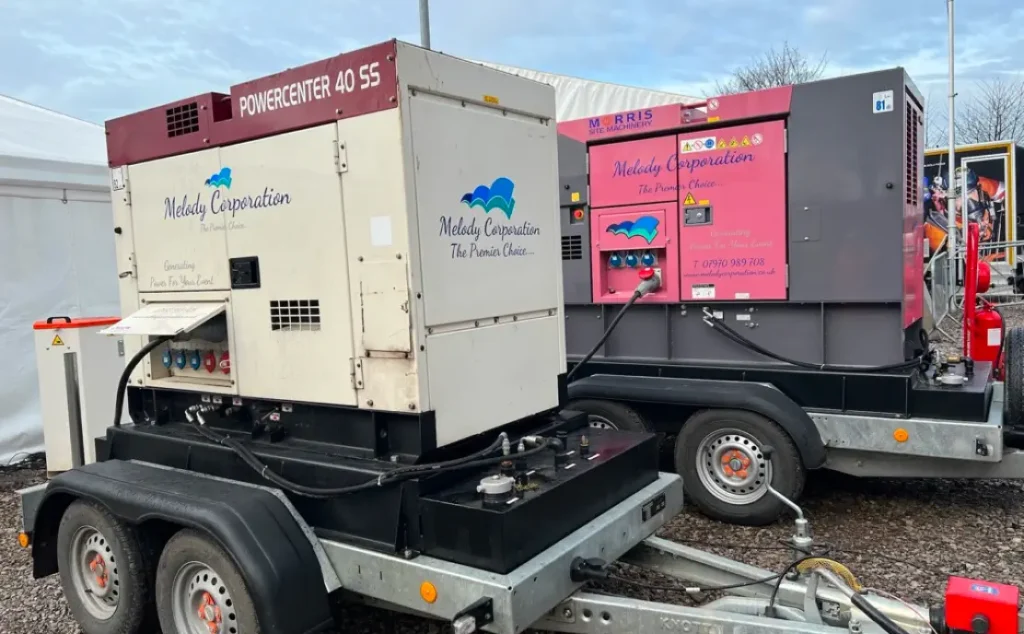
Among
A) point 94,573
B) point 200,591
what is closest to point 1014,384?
point 200,591

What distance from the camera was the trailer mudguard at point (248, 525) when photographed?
116 inches

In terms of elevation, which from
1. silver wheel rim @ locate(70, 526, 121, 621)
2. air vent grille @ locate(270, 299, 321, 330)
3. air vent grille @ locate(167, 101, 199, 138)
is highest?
air vent grille @ locate(167, 101, 199, 138)

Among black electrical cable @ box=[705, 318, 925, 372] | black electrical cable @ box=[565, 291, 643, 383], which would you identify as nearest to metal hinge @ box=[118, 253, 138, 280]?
black electrical cable @ box=[565, 291, 643, 383]

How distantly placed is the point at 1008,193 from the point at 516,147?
15552 mm

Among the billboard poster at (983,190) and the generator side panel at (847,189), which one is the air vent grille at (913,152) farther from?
the billboard poster at (983,190)

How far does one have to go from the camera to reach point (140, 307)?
13.7 feet

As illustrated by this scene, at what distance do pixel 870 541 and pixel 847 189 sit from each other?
219cm

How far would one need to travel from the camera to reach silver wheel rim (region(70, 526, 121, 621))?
3.73 meters

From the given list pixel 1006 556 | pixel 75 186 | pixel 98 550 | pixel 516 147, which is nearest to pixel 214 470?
pixel 98 550

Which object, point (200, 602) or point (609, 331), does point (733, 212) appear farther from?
point (200, 602)

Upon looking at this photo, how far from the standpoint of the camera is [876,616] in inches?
101

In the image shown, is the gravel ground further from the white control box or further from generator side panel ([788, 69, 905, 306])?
generator side panel ([788, 69, 905, 306])

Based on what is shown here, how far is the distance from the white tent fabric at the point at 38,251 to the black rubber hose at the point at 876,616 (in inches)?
301

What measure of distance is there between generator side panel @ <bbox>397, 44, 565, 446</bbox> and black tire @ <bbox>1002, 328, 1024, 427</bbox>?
3079mm
